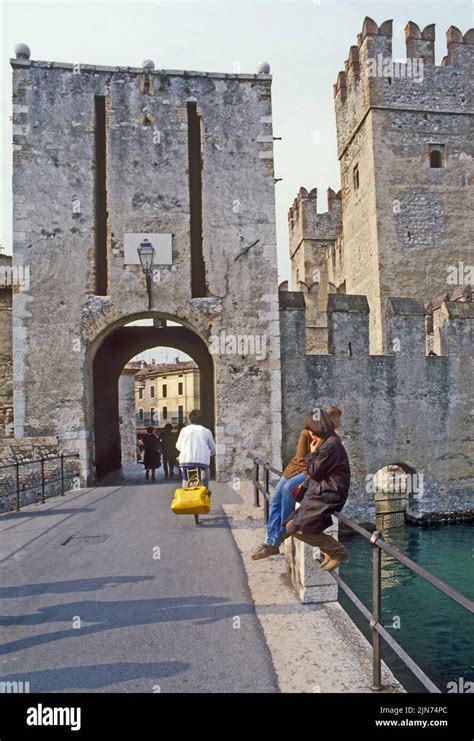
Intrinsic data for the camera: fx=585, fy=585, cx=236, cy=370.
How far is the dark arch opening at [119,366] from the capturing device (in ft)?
50.2

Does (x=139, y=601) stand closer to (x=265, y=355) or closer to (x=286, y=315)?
(x=265, y=355)

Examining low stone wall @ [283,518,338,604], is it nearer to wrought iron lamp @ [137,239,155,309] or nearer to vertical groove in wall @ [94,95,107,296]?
wrought iron lamp @ [137,239,155,309]

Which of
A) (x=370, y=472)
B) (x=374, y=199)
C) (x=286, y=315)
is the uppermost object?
(x=374, y=199)

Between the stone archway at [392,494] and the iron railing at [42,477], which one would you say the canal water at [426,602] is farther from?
the iron railing at [42,477]

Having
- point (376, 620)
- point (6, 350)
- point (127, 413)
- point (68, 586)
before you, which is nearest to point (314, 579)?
point (376, 620)

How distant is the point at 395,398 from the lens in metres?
14.2

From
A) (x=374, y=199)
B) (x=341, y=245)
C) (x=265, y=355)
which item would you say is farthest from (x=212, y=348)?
(x=341, y=245)

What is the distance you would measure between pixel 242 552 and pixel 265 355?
22.7ft

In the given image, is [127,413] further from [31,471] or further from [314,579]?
[314,579]

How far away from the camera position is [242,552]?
259 inches

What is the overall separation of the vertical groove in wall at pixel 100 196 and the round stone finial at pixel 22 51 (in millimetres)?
1639

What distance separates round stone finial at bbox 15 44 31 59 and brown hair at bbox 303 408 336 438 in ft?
39.1

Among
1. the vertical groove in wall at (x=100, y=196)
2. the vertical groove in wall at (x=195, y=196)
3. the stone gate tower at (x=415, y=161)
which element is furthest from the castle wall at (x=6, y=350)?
the stone gate tower at (x=415, y=161)

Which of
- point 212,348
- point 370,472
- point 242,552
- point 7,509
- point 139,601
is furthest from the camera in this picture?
Answer: point 370,472
